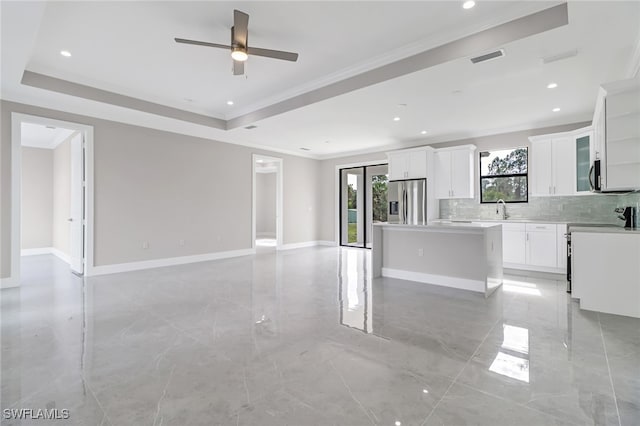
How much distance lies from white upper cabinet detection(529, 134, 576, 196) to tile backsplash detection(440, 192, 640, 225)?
352mm

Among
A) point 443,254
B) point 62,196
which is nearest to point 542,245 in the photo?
point 443,254

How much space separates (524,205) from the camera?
6004 millimetres

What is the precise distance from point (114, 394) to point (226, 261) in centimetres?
478

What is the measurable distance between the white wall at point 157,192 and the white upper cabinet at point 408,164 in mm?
3212

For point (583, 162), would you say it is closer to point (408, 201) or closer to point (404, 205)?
point (408, 201)

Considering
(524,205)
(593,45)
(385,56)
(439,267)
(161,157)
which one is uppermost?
(385,56)

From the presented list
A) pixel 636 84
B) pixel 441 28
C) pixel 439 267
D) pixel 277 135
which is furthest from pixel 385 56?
pixel 277 135

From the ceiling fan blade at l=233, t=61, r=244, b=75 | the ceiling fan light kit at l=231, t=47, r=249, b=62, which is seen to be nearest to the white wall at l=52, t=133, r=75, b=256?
the ceiling fan blade at l=233, t=61, r=244, b=75

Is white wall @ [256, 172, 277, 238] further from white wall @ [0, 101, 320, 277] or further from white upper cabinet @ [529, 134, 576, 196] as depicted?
white upper cabinet @ [529, 134, 576, 196]

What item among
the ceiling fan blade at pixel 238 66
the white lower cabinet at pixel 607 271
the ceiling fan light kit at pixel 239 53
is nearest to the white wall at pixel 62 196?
the ceiling fan blade at pixel 238 66

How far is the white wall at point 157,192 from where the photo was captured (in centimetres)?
525

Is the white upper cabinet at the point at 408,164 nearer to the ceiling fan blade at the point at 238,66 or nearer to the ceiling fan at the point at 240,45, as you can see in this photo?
the ceiling fan at the point at 240,45

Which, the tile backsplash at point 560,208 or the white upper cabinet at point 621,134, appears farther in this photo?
the tile backsplash at point 560,208

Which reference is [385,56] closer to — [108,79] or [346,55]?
[346,55]
